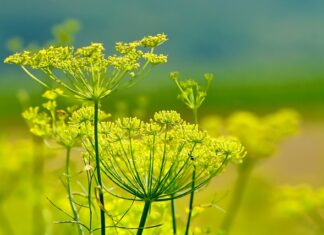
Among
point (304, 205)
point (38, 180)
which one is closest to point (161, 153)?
point (304, 205)

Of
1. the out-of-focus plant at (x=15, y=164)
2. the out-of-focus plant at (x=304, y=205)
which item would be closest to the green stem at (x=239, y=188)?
the out-of-focus plant at (x=304, y=205)

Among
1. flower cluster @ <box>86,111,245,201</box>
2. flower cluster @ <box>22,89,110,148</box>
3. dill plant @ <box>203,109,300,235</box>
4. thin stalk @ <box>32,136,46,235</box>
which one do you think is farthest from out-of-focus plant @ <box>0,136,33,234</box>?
flower cluster @ <box>86,111,245,201</box>

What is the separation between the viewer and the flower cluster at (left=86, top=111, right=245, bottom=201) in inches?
87.2

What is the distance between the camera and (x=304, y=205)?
4.16 metres

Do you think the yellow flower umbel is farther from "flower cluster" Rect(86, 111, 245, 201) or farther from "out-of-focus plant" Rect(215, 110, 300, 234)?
"out-of-focus plant" Rect(215, 110, 300, 234)

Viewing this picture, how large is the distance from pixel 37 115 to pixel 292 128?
1980 millimetres

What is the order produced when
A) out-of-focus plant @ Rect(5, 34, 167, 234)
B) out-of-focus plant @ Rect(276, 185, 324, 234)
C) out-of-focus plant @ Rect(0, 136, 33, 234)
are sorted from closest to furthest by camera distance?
out-of-focus plant @ Rect(5, 34, 167, 234) → out-of-focus plant @ Rect(276, 185, 324, 234) → out-of-focus plant @ Rect(0, 136, 33, 234)

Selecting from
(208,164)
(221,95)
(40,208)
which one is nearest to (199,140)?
(208,164)

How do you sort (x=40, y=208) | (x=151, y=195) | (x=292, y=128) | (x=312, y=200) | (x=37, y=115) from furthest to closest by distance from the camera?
(x=40, y=208) → (x=292, y=128) → (x=312, y=200) → (x=37, y=115) → (x=151, y=195)

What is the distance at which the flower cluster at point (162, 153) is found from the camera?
87.2 inches

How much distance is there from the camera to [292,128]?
4473 mm

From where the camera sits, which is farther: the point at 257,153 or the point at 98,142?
the point at 257,153

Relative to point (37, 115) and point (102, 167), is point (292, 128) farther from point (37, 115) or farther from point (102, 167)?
point (102, 167)

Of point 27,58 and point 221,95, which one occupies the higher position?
point 221,95
